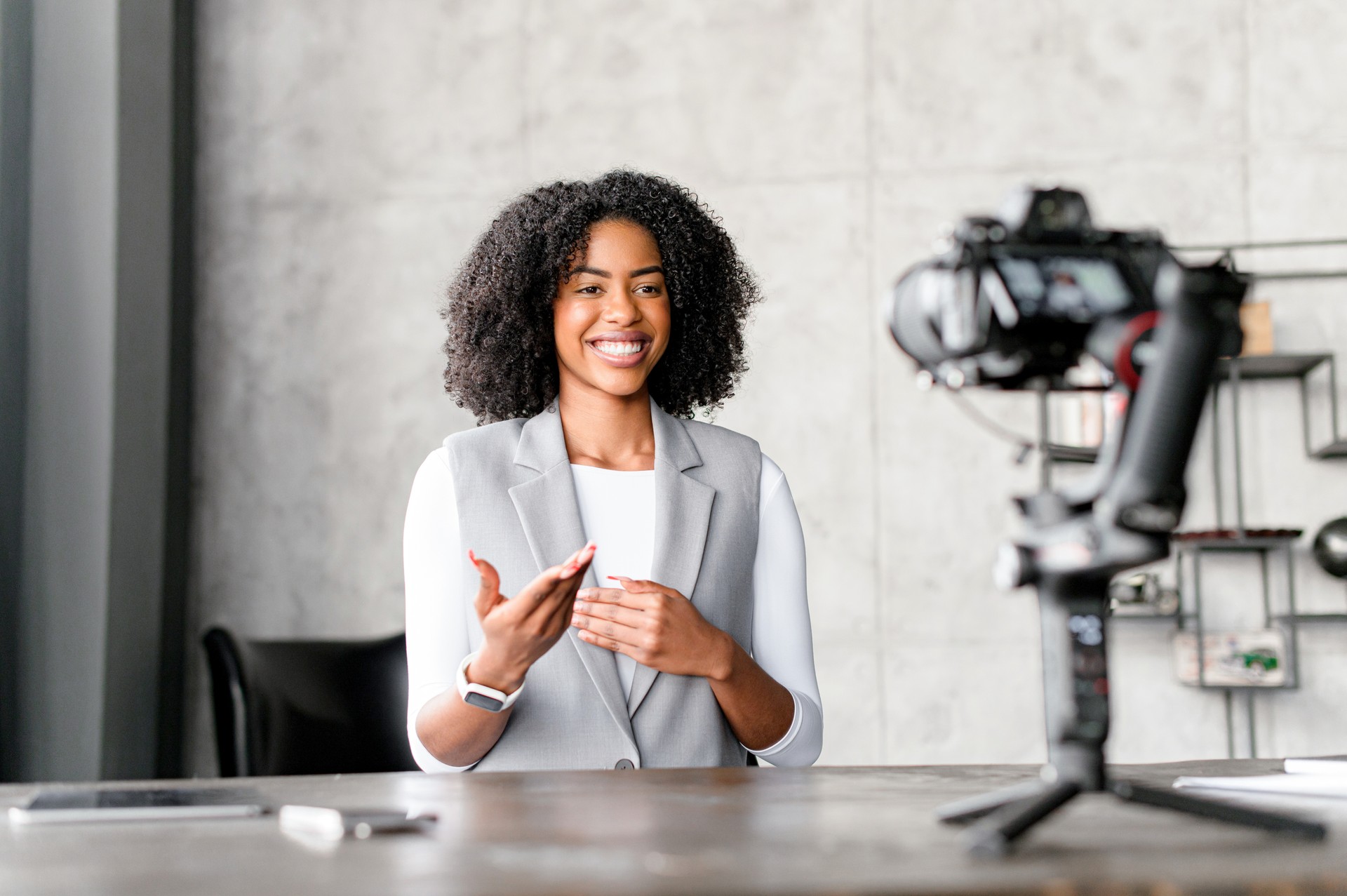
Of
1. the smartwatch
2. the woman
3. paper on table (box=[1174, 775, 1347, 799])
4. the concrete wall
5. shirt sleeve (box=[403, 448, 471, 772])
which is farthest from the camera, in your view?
the concrete wall

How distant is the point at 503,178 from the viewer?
3.65 m

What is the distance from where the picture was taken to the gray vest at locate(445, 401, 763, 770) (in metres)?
1.65

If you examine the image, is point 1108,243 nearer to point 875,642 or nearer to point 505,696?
point 505,696

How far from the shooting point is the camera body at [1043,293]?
30.0 inches

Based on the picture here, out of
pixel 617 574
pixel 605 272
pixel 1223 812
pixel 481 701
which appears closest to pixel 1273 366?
pixel 605 272

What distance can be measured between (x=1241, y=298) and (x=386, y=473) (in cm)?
307

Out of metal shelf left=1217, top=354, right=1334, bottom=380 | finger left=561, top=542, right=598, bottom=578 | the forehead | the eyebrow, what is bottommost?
finger left=561, top=542, right=598, bottom=578

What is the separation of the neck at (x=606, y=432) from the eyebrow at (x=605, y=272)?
0.60 feet

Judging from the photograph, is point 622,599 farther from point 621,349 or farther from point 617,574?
point 621,349

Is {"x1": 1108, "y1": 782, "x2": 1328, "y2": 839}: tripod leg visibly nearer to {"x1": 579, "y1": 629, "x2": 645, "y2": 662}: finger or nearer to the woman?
the woman

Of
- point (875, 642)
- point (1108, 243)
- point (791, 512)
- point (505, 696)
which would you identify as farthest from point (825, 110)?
point (1108, 243)

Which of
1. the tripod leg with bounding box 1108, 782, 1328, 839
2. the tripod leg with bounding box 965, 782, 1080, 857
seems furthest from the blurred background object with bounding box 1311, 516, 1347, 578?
the tripod leg with bounding box 965, 782, 1080, 857

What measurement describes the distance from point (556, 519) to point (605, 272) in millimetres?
416

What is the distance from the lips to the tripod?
44.5 inches
